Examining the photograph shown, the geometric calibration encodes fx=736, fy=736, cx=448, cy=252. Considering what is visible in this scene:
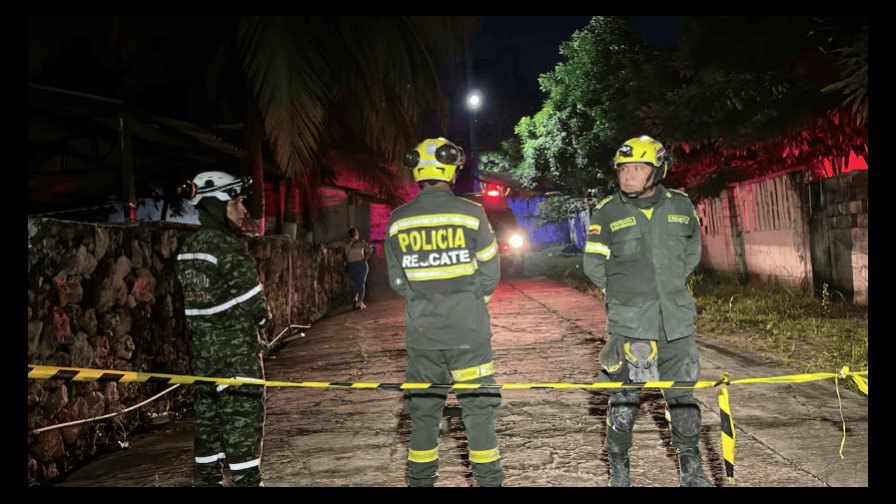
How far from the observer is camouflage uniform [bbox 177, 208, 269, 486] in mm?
4375

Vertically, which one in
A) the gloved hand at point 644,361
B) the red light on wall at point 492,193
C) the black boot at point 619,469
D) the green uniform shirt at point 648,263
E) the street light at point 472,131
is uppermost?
the street light at point 472,131

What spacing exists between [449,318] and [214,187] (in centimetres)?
174

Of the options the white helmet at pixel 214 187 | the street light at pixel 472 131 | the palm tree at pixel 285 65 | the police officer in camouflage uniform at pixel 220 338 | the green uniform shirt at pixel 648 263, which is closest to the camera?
the green uniform shirt at pixel 648 263

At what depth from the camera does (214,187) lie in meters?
4.55

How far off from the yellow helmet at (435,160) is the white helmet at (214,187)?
3.95ft

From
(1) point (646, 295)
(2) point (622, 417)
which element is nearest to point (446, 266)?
(1) point (646, 295)

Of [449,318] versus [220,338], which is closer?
[449,318]

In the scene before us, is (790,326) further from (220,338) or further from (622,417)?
(220,338)

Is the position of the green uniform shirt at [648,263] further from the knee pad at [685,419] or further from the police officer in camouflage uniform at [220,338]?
the police officer in camouflage uniform at [220,338]

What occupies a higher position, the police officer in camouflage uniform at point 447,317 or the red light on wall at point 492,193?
the red light on wall at point 492,193

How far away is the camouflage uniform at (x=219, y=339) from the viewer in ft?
14.4

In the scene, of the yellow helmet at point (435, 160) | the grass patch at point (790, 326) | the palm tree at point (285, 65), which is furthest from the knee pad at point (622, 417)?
the palm tree at point (285, 65)

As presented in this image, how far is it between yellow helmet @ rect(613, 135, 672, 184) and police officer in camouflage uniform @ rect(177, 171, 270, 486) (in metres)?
2.32

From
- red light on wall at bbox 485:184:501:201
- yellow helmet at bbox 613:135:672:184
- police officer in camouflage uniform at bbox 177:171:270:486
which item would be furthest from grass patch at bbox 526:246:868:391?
red light on wall at bbox 485:184:501:201
